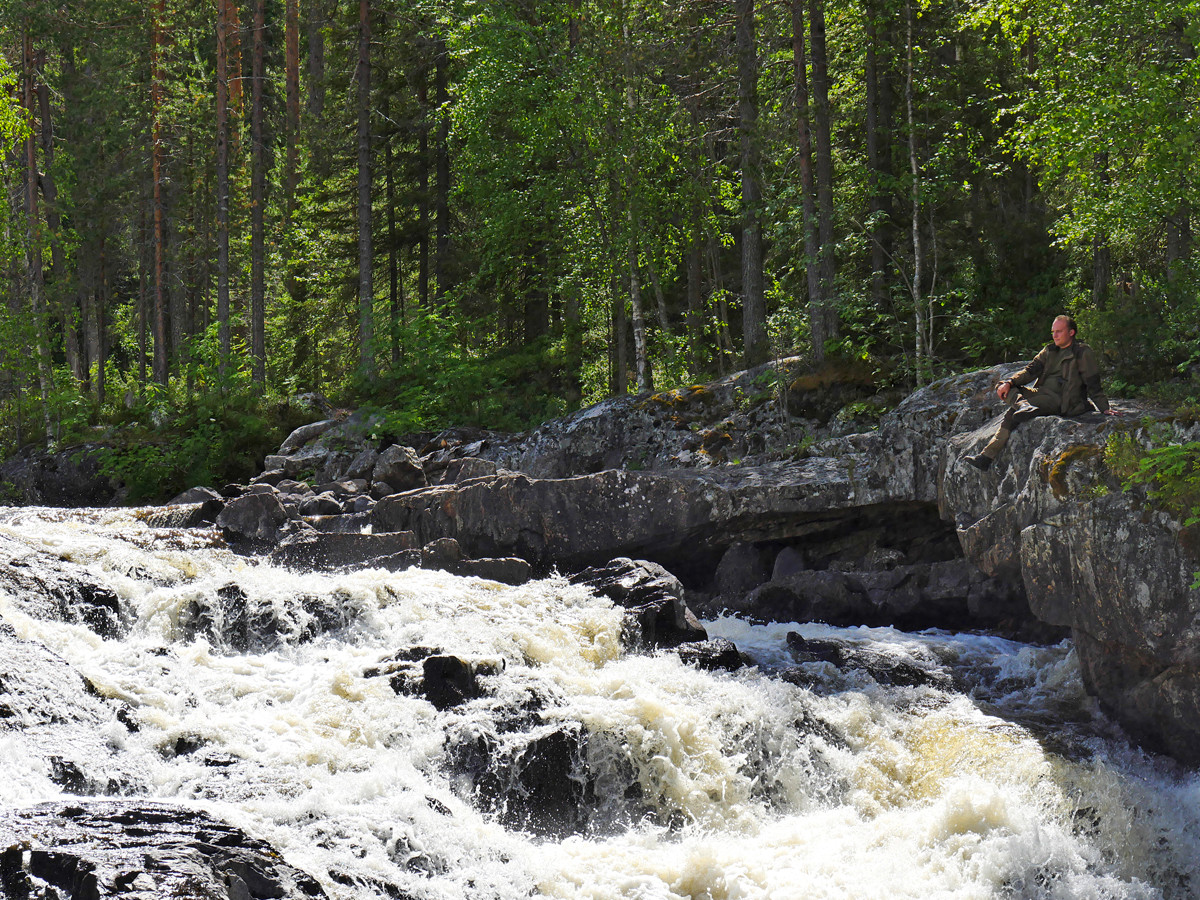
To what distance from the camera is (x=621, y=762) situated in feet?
25.5

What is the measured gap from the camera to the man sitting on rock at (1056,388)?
9.56 m

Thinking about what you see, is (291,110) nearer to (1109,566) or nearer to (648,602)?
(648,602)

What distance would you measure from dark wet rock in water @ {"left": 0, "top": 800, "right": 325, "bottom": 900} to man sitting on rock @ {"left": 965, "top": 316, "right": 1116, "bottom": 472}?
26.1 feet

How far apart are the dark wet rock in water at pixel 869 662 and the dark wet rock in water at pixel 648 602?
112cm

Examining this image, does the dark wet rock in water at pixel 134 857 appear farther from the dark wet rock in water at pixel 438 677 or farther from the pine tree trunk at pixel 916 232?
the pine tree trunk at pixel 916 232

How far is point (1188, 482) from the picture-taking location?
24.6 feet

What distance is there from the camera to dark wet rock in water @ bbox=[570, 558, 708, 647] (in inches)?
404

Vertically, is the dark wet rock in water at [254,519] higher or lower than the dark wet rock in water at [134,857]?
higher

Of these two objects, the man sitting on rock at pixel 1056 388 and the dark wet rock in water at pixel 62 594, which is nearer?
the dark wet rock in water at pixel 62 594

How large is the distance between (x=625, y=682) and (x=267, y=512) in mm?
7453

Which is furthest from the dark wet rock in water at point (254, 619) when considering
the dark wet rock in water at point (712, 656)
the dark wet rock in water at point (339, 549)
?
the dark wet rock in water at point (712, 656)

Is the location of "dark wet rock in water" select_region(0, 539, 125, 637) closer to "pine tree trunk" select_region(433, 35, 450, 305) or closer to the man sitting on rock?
the man sitting on rock

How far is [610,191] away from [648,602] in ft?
42.1

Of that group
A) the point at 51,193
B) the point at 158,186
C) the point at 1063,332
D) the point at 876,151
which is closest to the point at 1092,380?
the point at 1063,332
